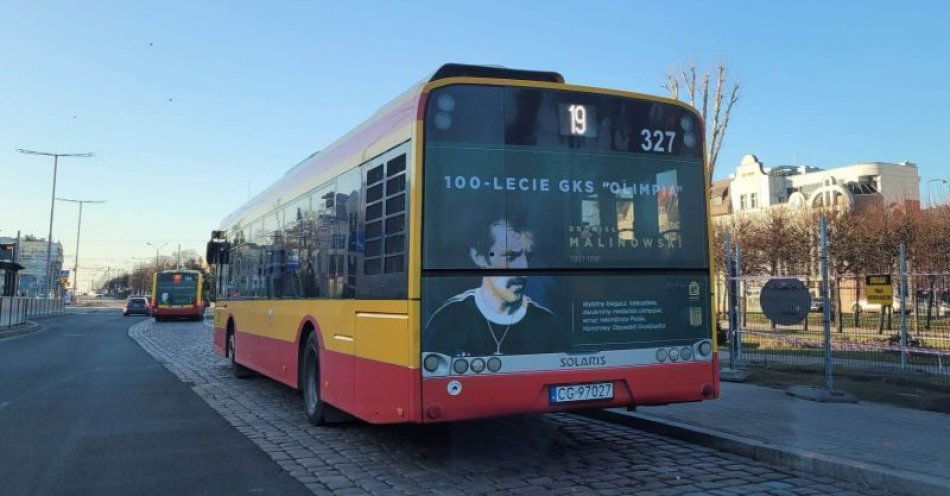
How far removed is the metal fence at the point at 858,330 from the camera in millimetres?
12180

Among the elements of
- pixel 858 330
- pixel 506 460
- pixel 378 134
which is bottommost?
pixel 506 460

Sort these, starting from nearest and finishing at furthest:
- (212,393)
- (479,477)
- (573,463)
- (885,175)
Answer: (479,477), (573,463), (212,393), (885,175)

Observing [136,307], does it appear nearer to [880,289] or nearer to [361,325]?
[880,289]

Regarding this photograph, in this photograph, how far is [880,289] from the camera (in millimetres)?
13102

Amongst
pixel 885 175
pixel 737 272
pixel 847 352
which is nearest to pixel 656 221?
pixel 737 272

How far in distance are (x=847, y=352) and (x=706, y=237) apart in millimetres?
8301

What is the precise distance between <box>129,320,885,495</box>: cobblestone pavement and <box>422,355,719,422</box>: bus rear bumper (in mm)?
615

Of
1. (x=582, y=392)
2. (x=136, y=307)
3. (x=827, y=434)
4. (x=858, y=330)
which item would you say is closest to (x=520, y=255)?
(x=582, y=392)

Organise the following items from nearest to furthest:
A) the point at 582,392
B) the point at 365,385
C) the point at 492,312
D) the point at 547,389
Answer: the point at 492,312 → the point at 547,389 → the point at 582,392 → the point at 365,385

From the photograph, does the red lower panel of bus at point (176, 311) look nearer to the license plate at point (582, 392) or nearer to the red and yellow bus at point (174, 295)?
the red and yellow bus at point (174, 295)

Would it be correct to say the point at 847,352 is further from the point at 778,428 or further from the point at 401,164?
the point at 401,164

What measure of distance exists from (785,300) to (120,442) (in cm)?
992

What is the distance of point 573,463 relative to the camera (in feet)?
22.0

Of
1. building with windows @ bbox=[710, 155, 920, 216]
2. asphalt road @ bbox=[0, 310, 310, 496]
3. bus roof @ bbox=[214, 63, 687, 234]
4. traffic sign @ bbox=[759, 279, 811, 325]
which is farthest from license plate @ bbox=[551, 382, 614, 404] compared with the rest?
building with windows @ bbox=[710, 155, 920, 216]
